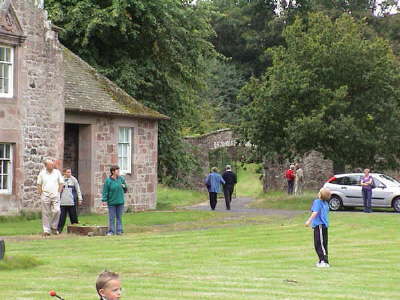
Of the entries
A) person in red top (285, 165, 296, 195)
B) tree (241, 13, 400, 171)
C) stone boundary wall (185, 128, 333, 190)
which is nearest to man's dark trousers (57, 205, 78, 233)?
tree (241, 13, 400, 171)

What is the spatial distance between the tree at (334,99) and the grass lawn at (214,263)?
35.5ft

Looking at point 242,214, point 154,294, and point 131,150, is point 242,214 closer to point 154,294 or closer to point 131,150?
point 131,150

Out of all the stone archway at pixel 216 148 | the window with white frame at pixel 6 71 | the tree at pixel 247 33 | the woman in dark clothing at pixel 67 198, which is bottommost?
the woman in dark clothing at pixel 67 198

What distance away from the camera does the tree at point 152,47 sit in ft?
121

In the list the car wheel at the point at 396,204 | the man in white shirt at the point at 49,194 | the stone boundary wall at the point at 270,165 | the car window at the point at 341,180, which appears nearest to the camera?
the man in white shirt at the point at 49,194

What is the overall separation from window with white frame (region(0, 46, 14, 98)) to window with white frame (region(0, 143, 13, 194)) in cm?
167

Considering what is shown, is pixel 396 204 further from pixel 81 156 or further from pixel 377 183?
pixel 81 156

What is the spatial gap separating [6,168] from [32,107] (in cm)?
221

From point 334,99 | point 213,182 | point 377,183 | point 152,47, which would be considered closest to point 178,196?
point 152,47

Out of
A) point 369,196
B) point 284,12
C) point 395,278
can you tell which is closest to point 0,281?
point 395,278

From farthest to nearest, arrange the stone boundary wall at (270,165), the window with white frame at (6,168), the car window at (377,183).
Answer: the stone boundary wall at (270,165)
the car window at (377,183)
the window with white frame at (6,168)

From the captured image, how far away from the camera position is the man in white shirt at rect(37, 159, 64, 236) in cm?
2269

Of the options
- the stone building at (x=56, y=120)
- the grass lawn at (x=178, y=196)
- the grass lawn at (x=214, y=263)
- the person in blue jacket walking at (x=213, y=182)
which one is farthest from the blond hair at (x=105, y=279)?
the grass lawn at (x=178, y=196)

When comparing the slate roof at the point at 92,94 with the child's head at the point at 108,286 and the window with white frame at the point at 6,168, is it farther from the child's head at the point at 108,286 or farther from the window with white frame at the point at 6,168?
the child's head at the point at 108,286
